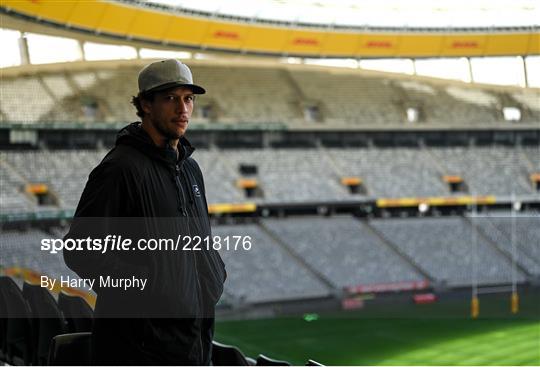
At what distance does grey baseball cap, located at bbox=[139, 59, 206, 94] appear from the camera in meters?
1.07

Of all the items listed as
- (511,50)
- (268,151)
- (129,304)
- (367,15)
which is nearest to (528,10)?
(511,50)

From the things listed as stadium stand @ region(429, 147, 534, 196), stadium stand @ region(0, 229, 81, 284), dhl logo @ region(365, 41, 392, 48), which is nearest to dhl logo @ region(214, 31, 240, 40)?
dhl logo @ region(365, 41, 392, 48)

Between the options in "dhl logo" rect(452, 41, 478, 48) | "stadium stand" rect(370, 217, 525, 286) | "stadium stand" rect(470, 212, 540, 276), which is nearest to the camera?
"stadium stand" rect(370, 217, 525, 286)

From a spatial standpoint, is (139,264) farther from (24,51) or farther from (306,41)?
(306,41)

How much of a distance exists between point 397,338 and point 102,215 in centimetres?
930

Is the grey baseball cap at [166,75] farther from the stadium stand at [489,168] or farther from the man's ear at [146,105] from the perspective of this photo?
the stadium stand at [489,168]

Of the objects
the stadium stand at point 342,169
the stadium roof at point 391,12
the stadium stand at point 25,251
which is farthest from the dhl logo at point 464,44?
the stadium stand at point 25,251

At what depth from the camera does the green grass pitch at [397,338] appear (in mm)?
8820

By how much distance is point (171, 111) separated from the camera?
1101 millimetres

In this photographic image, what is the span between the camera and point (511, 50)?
17.2 m

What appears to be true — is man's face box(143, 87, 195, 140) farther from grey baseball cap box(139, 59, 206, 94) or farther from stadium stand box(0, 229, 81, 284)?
stadium stand box(0, 229, 81, 284)

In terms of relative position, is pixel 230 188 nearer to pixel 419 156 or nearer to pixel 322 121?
pixel 322 121

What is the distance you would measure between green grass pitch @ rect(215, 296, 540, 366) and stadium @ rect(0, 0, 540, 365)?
0.05m

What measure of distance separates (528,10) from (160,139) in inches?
643
